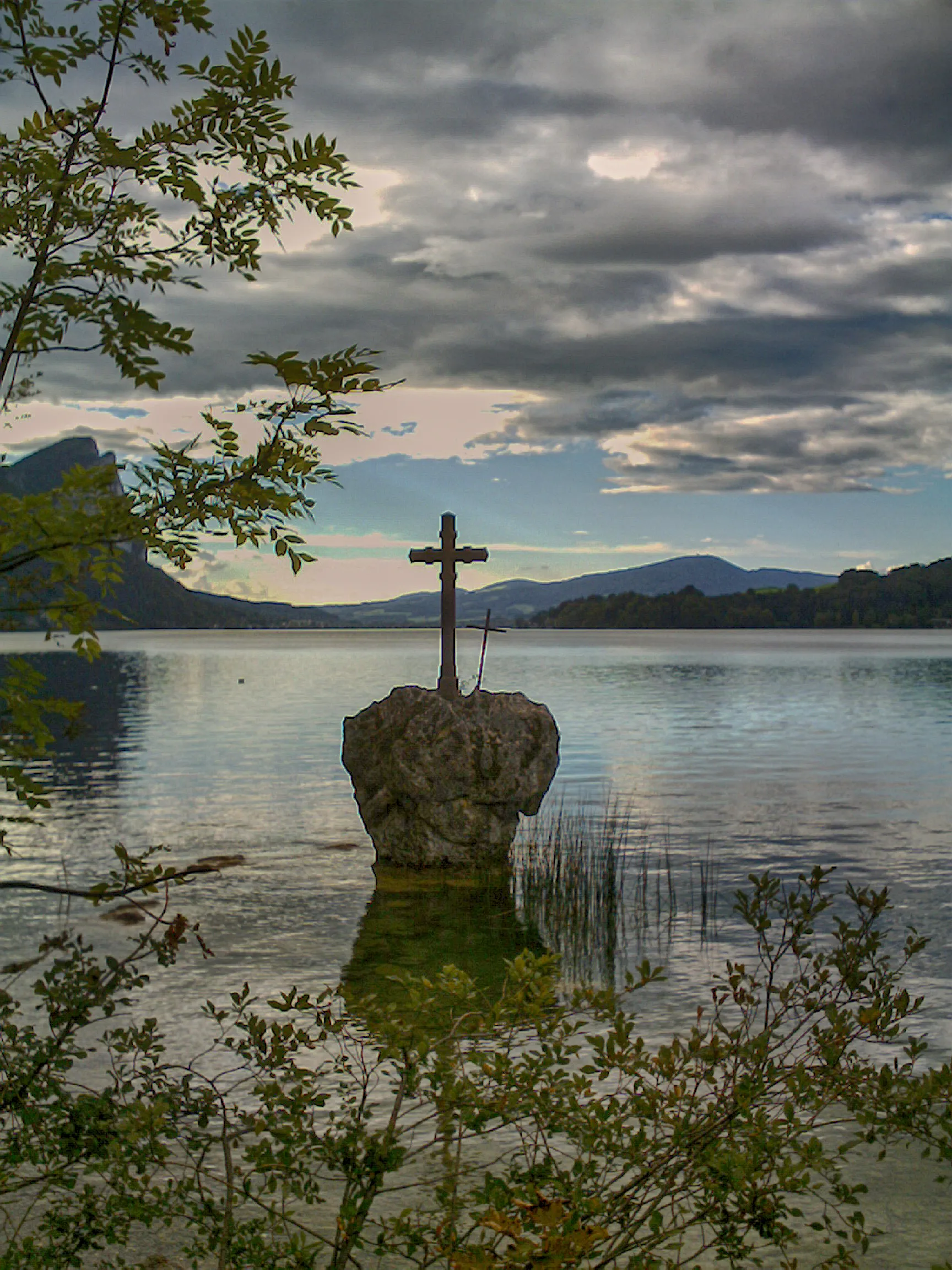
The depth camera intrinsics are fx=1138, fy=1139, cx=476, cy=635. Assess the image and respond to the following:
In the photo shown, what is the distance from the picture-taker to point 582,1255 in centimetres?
333

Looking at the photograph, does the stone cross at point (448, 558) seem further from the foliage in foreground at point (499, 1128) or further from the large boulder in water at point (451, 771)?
the foliage in foreground at point (499, 1128)

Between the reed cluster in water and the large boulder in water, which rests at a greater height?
the large boulder in water

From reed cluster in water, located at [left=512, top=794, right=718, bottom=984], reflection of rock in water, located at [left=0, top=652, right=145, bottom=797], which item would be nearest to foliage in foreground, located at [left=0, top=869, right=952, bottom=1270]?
reflection of rock in water, located at [left=0, top=652, right=145, bottom=797]

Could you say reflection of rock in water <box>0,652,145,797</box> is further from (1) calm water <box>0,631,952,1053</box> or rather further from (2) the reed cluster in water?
(2) the reed cluster in water

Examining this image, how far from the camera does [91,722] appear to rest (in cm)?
3938

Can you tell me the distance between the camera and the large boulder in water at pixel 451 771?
13969 millimetres

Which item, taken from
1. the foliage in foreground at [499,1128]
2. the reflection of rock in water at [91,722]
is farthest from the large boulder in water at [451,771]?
the foliage in foreground at [499,1128]

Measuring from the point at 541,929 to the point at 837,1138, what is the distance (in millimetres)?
5727

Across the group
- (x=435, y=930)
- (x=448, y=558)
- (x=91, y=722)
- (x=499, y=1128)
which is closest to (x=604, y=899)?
(x=435, y=930)

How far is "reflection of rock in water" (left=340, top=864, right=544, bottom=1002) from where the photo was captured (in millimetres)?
10531

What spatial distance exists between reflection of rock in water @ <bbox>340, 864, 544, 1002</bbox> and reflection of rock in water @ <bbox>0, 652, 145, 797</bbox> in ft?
11.6

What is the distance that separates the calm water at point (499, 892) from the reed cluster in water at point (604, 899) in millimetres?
120

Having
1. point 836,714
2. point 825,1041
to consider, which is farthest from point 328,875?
point 836,714

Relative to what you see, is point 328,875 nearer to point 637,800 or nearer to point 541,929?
point 541,929
